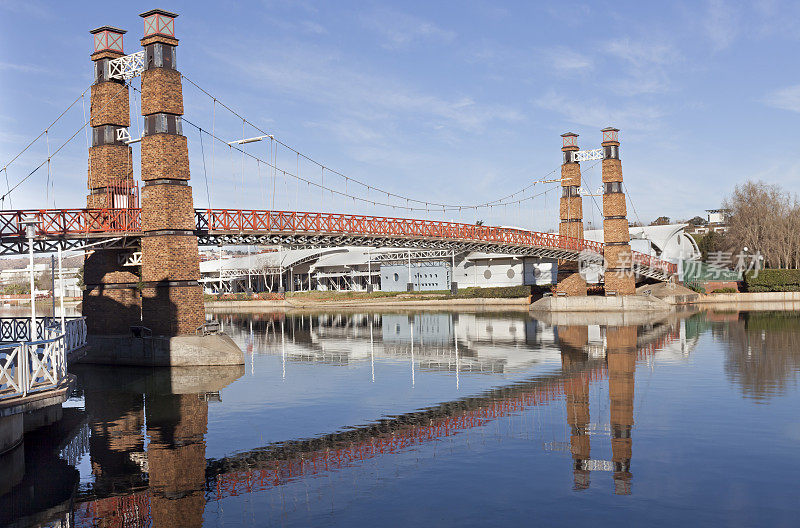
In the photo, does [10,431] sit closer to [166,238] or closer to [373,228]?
[166,238]

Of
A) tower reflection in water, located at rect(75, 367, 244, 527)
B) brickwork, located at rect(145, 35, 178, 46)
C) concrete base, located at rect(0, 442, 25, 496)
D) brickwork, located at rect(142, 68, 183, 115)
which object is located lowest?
tower reflection in water, located at rect(75, 367, 244, 527)

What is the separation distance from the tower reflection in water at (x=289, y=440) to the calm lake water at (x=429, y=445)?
0.28 feet

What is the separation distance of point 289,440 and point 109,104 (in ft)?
91.3

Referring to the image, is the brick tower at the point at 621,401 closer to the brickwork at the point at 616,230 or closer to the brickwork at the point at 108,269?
the brickwork at the point at 108,269

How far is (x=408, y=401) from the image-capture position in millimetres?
27703

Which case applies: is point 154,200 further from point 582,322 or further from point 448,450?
point 582,322

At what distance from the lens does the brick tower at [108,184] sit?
135 ft

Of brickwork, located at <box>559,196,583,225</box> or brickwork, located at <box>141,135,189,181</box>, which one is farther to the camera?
brickwork, located at <box>559,196,583,225</box>

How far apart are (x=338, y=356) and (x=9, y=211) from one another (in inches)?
767

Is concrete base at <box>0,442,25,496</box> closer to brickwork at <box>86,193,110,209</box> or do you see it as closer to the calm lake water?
the calm lake water

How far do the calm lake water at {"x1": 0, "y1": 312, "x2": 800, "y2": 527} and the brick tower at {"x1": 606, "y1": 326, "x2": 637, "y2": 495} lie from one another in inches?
3.7

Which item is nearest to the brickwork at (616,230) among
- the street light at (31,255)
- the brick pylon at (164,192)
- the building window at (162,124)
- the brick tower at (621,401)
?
the brick tower at (621,401)

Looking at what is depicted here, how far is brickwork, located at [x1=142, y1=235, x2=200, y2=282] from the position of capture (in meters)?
37.9

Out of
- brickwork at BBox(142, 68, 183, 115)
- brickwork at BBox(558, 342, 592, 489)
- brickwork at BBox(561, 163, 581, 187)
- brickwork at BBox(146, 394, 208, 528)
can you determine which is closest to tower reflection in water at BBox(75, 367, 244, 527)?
brickwork at BBox(146, 394, 208, 528)
